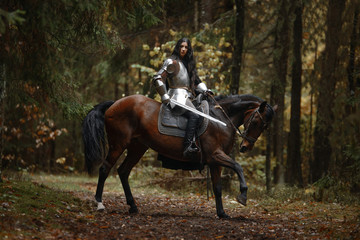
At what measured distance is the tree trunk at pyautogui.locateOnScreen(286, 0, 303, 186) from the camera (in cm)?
1405

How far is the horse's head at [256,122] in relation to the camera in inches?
319

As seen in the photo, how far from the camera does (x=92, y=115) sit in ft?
27.9

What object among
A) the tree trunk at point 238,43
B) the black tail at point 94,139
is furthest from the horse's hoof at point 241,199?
the tree trunk at point 238,43

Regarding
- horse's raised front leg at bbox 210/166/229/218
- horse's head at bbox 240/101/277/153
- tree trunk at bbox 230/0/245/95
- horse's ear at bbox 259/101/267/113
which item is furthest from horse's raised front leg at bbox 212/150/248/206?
tree trunk at bbox 230/0/245/95

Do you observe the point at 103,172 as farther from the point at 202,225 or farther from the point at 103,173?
the point at 202,225

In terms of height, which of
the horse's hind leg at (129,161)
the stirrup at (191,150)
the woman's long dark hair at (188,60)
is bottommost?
the horse's hind leg at (129,161)

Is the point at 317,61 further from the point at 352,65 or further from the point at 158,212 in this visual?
the point at 158,212

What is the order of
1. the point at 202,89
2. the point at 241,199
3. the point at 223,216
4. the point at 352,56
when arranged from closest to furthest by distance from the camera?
the point at 241,199 < the point at 223,216 < the point at 202,89 < the point at 352,56

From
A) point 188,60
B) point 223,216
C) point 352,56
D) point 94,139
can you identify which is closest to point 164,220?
point 223,216

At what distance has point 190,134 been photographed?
814 centimetres

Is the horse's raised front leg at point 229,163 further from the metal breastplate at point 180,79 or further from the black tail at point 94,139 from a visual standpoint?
the black tail at point 94,139

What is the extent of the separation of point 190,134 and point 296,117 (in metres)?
7.04

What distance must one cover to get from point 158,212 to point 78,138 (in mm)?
16908

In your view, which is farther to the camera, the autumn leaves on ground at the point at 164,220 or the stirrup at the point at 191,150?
the stirrup at the point at 191,150
